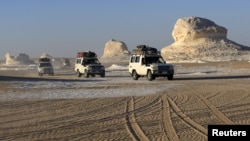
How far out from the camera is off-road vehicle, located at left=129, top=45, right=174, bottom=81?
32.4m

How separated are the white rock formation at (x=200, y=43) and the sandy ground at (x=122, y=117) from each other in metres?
72.0

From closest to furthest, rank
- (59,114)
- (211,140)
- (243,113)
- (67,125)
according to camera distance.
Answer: (211,140) < (67,125) < (243,113) < (59,114)

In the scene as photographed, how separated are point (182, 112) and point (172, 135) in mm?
3780

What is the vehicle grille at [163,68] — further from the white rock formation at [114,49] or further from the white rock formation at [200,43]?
the white rock formation at [114,49]

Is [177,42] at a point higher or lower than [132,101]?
higher

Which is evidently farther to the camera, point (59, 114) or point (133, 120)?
→ point (59, 114)

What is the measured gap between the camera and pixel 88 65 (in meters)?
42.8

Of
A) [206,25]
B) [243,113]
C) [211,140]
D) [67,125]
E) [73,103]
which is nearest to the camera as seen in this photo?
[211,140]

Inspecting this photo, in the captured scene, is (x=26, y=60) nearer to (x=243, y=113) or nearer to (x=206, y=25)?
(x=206, y=25)

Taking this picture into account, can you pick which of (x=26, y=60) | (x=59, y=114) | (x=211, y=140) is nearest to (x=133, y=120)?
(x=59, y=114)

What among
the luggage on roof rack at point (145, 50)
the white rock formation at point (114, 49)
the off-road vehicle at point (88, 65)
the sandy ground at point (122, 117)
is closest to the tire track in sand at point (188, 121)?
the sandy ground at point (122, 117)

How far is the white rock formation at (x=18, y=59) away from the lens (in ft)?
527

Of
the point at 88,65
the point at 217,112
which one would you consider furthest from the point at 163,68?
the point at 217,112

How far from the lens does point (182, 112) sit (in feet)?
46.4
